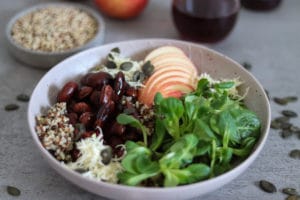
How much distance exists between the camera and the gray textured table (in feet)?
2.57

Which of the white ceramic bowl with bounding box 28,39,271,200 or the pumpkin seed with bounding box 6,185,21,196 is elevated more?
the white ceramic bowl with bounding box 28,39,271,200

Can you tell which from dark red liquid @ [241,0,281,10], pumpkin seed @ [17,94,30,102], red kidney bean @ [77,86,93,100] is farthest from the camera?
dark red liquid @ [241,0,281,10]

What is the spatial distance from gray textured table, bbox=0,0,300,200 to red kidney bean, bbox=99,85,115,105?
0.15 m

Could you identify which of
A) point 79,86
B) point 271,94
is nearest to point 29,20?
point 79,86

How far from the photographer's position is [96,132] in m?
0.77

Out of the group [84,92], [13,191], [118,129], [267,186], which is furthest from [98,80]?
[267,186]

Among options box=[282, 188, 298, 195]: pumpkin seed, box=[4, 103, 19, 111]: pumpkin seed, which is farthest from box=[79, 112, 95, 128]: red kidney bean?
box=[282, 188, 298, 195]: pumpkin seed

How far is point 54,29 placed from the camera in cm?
111

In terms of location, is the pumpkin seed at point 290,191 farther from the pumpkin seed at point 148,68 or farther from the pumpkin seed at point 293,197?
the pumpkin seed at point 148,68

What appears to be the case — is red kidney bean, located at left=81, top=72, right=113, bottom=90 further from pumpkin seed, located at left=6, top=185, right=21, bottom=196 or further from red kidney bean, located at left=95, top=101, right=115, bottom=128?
pumpkin seed, located at left=6, top=185, right=21, bottom=196

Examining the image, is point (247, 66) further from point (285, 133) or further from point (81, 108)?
point (81, 108)

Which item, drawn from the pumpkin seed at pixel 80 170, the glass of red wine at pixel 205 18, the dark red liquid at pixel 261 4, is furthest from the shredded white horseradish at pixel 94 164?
the dark red liquid at pixel 261 4

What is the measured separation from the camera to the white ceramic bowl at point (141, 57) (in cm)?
66

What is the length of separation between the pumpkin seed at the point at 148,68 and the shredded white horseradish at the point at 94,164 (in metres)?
0.25
